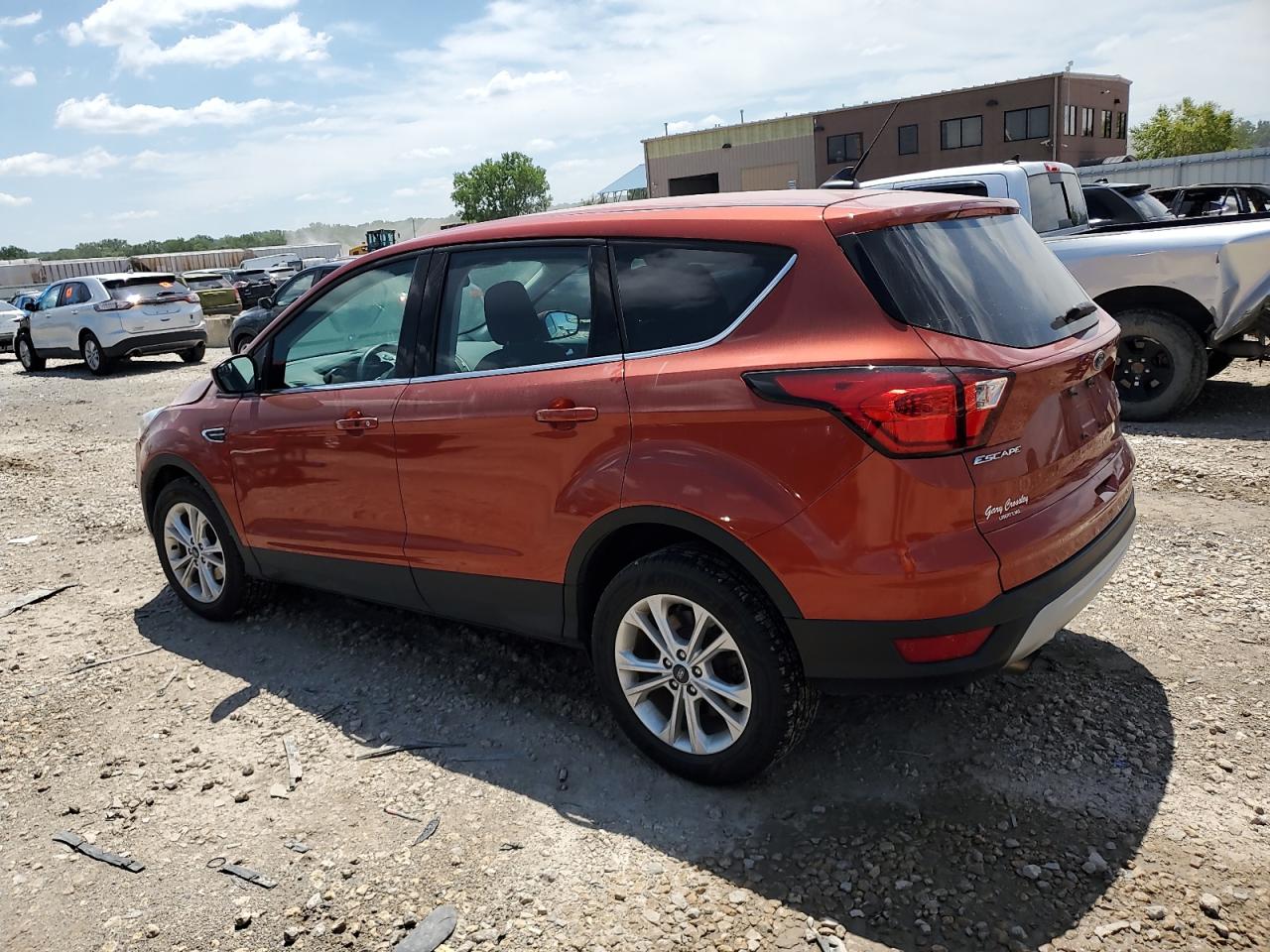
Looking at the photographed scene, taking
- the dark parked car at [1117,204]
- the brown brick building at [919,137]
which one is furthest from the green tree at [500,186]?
the dark parked car at [1117,204]

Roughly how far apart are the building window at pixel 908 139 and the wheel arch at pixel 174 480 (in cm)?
5793

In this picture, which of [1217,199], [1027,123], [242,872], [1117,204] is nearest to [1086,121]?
[1027,123]

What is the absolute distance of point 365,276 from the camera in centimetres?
416

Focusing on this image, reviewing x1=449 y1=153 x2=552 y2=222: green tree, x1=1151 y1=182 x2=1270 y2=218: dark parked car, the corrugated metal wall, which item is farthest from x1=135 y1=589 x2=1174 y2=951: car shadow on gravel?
x1=449 y1=153 x2=552 y2=222: green tree

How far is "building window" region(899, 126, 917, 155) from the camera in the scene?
56.5 metres

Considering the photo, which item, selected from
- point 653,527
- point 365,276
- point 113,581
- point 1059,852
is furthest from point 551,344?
point 113,581

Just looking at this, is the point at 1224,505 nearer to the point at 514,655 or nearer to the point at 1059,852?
the point at 1059,852

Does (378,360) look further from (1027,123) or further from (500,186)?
(500,186)

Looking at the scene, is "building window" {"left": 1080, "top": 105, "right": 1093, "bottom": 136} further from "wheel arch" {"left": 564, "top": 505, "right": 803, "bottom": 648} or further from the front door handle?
"wheel arch" {"left": 564, "top": 505, "right": 803, "bottom": 648}

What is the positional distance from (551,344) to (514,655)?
1597 mm

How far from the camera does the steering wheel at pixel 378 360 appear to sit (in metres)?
3.95

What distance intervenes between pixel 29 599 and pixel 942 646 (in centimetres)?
527

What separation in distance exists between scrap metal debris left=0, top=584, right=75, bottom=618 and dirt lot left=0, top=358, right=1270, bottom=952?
0.60 m

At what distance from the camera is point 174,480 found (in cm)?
509
